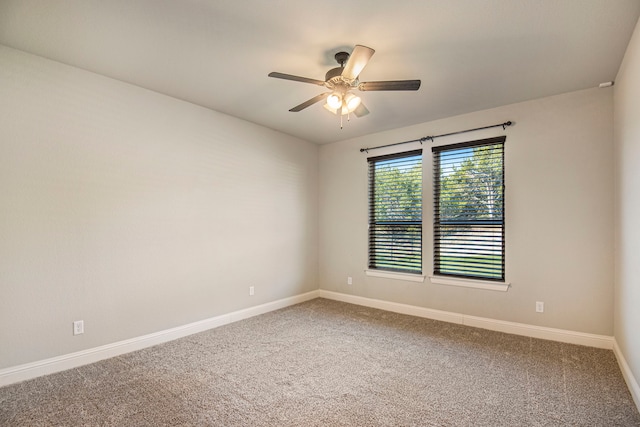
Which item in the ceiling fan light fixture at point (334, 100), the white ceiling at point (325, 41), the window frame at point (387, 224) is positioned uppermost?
the white ceiling at point (325, 41)

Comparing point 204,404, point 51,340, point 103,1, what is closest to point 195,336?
point 51,340

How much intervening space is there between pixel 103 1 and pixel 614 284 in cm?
467

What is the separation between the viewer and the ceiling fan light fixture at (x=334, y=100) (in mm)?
2637

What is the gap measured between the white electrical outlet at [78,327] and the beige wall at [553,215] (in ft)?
12.0

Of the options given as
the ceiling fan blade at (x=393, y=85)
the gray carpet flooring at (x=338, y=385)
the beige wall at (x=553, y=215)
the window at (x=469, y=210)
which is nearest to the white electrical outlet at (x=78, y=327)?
the gray carpet flooring at (x=338, y=385)

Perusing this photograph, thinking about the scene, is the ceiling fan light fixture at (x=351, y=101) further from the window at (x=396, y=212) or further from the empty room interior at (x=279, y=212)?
the window at (x=396, y=212)

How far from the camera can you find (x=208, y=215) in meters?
3.82

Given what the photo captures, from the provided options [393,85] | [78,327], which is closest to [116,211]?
[78,327]

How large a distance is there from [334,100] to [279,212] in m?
2.37

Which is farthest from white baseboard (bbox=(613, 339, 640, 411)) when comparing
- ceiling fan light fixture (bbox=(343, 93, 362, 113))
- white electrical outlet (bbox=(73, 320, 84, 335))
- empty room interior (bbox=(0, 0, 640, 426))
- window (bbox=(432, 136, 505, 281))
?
white electrical outlet (bbox=(73, 320, 84, 335))

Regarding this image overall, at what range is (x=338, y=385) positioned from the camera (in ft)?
8.00

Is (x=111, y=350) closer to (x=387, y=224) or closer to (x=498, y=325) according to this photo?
(x=387, y=224)

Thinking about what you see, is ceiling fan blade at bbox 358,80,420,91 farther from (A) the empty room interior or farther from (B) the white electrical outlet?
(B) the white electrical outlet

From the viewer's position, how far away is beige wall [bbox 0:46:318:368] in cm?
253
